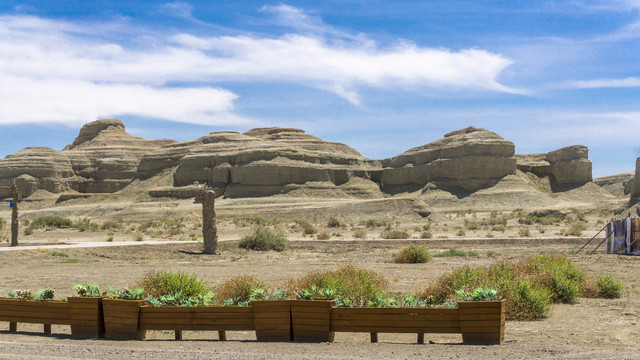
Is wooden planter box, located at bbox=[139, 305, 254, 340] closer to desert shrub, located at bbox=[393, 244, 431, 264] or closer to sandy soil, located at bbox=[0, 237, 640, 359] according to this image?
sandy soil, located at bbox=[0, 237, 640, 359]

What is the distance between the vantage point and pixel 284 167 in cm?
10375

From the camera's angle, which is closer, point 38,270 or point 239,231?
point 38,270

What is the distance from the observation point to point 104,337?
8820mm

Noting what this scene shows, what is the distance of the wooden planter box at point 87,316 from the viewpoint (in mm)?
8797

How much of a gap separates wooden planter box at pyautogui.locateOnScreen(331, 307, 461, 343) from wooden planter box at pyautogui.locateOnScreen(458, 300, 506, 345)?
0.35 feet

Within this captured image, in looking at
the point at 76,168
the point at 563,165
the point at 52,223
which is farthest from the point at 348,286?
the point at 76,168

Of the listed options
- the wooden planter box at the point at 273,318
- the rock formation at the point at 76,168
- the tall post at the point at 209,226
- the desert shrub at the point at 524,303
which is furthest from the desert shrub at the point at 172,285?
the rock formation at the point at 76,168

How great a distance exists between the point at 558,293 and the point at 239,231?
120 feet

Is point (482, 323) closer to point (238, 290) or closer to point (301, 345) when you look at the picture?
point (301, 345)

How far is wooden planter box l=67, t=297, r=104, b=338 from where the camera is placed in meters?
8.80

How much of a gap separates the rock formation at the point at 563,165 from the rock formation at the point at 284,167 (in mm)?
178

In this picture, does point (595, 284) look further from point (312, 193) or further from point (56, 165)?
point (56, 165)

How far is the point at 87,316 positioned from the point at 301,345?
320 cm

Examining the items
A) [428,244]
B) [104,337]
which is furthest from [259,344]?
[428,244]
